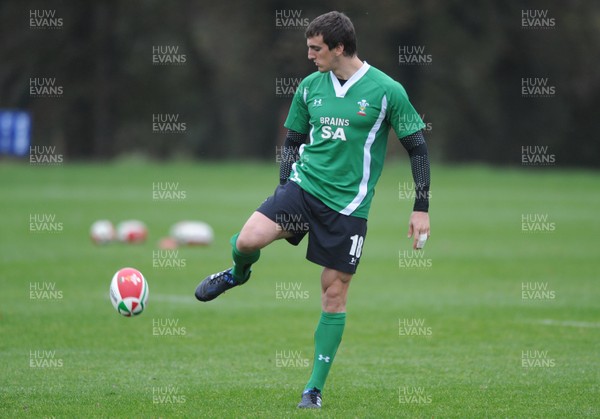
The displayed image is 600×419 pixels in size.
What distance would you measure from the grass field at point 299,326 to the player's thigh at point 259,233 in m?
1.20

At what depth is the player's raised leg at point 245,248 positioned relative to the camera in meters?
7.73

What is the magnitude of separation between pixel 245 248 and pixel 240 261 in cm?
25

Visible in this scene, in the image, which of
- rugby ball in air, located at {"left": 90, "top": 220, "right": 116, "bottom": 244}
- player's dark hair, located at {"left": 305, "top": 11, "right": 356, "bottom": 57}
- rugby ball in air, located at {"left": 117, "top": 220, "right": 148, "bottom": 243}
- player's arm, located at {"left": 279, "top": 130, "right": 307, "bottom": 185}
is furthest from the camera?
rugby ball in air, located at {"left": 117, "top": 220, "right": 148, "bottom": 243}

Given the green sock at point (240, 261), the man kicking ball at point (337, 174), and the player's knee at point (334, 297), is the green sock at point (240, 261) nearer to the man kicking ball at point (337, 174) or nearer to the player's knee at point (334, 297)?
the man kicking ball at point (337, 174)

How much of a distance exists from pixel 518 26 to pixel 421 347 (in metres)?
40.7

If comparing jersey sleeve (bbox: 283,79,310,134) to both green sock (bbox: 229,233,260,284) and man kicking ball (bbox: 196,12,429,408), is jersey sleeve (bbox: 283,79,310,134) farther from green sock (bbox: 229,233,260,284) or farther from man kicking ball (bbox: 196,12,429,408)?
green sock (bbox: 229,233,260,284)

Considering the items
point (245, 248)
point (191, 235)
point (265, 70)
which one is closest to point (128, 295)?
point (245, 248)

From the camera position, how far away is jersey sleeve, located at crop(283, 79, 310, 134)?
26.4 ft

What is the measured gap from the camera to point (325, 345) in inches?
306

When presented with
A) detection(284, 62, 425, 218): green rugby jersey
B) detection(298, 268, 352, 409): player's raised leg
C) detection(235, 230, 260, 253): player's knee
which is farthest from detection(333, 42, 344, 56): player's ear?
detection(298, 268, 352, 409): player's raised leg

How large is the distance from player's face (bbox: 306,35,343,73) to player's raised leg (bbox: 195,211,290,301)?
1227 mm

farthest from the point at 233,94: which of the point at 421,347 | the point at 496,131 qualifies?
the point at 421,347

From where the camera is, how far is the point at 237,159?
50.1 m

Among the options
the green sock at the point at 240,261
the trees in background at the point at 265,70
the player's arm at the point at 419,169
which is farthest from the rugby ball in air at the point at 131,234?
the trees in background at the point at 265,70
